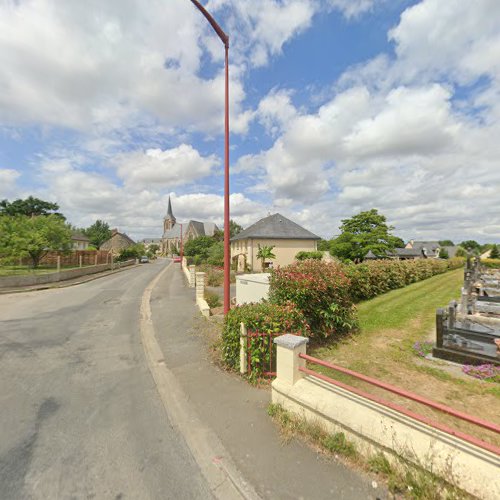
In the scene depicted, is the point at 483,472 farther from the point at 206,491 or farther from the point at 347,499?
the point at 206,491

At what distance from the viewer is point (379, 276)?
1195 cm

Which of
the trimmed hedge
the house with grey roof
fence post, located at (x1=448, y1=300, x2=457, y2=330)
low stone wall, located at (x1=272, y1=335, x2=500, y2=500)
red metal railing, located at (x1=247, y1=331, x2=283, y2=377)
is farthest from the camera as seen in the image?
the house with grey roof

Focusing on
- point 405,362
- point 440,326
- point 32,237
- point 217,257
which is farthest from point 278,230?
point 405,362

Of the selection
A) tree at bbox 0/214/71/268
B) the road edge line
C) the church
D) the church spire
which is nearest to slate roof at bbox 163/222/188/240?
the church

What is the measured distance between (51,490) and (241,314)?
3288mm

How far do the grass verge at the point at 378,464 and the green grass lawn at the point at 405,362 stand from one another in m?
1.59

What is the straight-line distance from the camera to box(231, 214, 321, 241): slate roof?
3344 centimetres

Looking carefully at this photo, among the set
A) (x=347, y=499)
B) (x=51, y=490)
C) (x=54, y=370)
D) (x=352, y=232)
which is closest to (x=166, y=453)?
(x=51, y=490)

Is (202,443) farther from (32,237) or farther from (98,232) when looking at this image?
(98,232)

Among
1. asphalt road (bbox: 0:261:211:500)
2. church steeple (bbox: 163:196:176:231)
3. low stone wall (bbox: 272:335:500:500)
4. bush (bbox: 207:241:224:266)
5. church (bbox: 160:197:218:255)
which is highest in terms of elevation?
church steeple (bbox: 163:196:176:231)

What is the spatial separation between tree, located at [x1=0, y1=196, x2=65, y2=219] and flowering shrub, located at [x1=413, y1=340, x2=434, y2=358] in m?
56.6

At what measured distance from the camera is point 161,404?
4.04 m

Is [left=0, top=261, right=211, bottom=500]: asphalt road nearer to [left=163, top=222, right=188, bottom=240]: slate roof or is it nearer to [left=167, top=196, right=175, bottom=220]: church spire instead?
[left=163, top=222, right=188, bottom=240]: slate roof

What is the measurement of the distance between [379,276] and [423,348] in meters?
6.42
